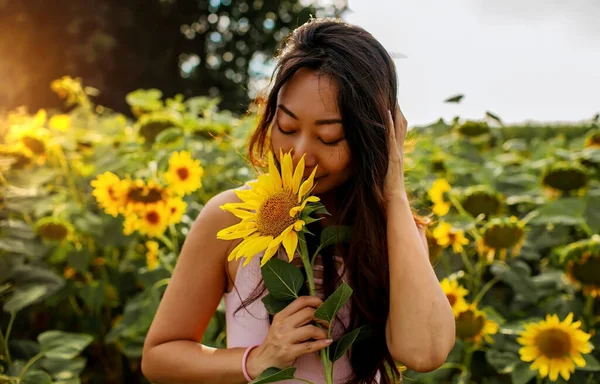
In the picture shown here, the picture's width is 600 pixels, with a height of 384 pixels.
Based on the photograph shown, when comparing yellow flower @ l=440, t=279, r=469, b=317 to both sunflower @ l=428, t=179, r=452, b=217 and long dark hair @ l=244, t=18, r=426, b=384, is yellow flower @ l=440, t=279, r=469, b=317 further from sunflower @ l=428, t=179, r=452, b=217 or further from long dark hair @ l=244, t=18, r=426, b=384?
long dark hair @ l=244, t=18, r=426, b=384

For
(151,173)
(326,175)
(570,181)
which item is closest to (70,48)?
(151,173)

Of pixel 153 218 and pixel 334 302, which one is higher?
pixel 334 302

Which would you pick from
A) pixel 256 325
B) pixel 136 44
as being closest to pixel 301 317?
pixel 256 325

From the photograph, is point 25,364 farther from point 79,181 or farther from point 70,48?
point 70,48

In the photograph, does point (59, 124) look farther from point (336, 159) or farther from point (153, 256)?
point (336, 159)

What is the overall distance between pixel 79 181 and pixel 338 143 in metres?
1.59

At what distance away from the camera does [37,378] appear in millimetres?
1520

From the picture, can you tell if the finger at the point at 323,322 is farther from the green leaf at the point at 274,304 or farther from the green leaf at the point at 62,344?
the green leaf at the point at 62,344

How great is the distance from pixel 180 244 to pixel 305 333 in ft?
3.61

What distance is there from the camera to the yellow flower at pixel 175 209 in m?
1.79

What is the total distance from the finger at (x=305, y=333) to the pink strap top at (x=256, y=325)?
224 millimetres

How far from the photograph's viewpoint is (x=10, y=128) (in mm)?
2311

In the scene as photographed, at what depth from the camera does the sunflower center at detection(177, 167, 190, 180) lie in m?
1.88

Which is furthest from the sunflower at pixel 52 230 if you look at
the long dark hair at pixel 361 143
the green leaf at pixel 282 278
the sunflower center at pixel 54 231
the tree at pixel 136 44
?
the tree at pixel 136 44
